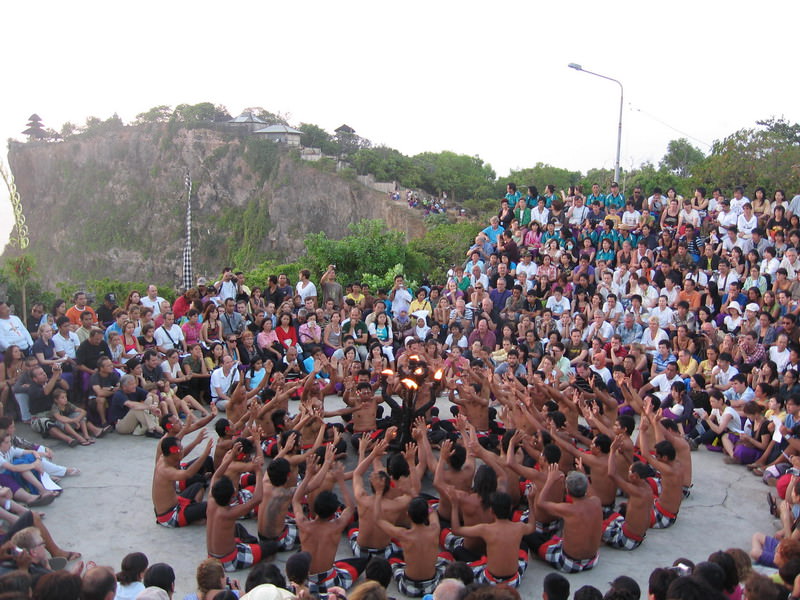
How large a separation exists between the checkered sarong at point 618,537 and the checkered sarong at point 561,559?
0.39m

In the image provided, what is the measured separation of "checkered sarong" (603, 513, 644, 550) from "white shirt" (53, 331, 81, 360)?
8.19 m

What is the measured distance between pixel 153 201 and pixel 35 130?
14189mm

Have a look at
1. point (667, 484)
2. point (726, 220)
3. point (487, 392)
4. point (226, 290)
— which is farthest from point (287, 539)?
point (726, 220)

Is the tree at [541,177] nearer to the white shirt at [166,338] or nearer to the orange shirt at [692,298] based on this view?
the orange shirt at [692,298]

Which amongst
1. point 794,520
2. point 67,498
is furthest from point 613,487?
point 67,498

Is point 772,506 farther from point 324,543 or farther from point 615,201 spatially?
point 615,201

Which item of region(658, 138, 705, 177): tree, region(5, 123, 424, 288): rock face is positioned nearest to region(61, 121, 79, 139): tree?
region(5, 123, 424, 288): rock face

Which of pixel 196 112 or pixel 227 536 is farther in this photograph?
pixel 196 112

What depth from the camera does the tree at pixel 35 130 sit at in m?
66.5

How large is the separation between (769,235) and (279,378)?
9750 millimetres

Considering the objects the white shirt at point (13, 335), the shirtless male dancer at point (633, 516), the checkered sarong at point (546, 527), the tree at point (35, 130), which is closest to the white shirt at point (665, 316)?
the shirtless male dancer at point (633, 516)

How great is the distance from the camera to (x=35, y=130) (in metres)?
67.6

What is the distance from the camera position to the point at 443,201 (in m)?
46.9

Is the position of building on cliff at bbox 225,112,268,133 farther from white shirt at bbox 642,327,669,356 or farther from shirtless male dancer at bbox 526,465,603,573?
shirtless male dancer at bbox 526,465,603,573
